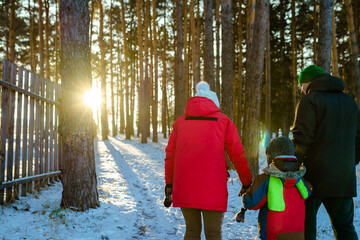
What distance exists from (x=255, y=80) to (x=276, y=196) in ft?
16.0

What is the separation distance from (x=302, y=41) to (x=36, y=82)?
69.6 ft

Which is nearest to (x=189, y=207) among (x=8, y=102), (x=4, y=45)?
(x=8, y=102)

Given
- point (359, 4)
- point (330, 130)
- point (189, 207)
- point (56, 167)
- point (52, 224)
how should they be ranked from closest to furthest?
point (189, 207) < point (330, 130) < point (52, 224) < point (56, 167) < point (359, 4)

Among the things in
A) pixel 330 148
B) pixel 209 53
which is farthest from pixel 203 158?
pixel 209 53

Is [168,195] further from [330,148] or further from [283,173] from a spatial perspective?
[330,148]

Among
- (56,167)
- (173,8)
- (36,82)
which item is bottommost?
(56,167)

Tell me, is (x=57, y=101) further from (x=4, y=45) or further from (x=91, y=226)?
(x=4, y=45)

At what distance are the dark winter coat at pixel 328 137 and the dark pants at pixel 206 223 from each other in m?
1.04

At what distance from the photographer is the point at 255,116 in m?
6.70

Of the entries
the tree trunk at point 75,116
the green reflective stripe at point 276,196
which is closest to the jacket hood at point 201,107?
the green reflective stripe at point 276,196

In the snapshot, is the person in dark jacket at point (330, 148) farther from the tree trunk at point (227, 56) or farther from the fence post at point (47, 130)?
the tree trunk at point (227, 56)

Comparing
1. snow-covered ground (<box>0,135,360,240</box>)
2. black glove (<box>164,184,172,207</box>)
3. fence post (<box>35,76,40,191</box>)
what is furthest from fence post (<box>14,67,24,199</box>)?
black glove (<box>164,184,172,207</box>)

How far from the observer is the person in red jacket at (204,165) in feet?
7.67

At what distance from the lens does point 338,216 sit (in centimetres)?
250
